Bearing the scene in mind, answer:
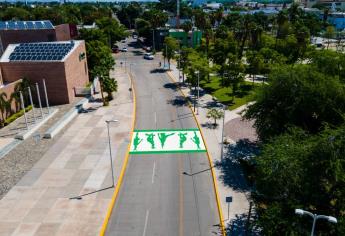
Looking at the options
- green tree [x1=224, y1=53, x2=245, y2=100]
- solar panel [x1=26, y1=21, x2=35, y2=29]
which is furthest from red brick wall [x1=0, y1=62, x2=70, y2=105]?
green tree [x1=224, y1=53, x2=245, y2=100]

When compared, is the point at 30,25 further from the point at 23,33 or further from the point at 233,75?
the point at 233,75

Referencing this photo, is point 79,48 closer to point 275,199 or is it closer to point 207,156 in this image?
point 207,156

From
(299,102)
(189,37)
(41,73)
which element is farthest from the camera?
(189,37)

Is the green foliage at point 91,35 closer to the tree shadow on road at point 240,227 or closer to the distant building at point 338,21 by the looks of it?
the tree shadow on road at point 240,227

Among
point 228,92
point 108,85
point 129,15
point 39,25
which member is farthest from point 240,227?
point 129,15

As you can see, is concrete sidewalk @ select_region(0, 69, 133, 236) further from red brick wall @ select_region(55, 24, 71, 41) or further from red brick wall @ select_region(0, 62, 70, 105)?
red brick wall @ select_region(55, 24, 71, 41)
